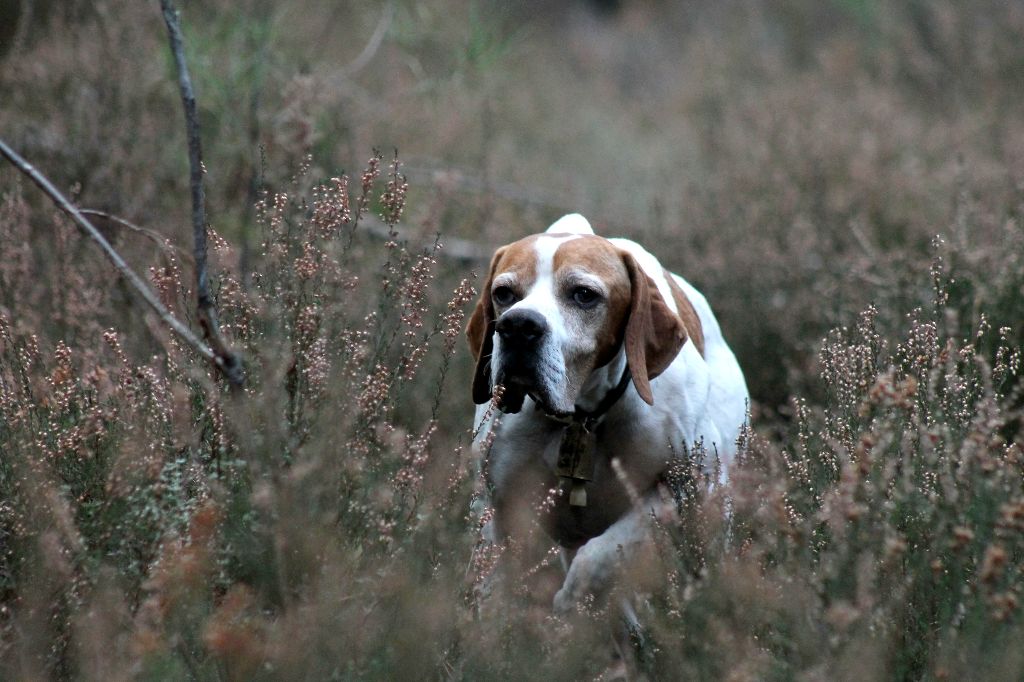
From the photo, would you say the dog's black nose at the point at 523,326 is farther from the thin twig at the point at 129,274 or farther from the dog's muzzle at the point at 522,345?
the thin twig at the point at 129,274

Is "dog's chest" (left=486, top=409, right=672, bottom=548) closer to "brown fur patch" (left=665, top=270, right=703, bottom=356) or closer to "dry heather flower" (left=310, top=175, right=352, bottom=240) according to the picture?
"brown fur patch" (left=665, top=270, right=703, bottom=356)

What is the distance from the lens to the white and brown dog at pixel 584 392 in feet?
11.2

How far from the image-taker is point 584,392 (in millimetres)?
3682

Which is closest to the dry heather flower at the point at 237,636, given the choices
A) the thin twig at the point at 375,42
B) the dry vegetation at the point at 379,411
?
the dry vegetation at the point at 379,411

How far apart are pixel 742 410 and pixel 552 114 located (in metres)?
7.62

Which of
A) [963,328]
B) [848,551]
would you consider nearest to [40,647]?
[848,551]

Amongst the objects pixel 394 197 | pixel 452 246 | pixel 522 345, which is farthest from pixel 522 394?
pixel 452 246

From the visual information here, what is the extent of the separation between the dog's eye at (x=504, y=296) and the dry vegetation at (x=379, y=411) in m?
0.23

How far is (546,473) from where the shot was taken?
12.0ft

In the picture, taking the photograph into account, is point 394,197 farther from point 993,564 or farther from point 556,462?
point 993,564

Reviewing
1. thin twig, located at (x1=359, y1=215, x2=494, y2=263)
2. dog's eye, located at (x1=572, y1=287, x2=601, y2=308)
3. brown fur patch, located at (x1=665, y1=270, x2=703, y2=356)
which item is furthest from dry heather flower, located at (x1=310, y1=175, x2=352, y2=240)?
thin twig, located at (x1=359, y1=215, x2=494, y2=263)

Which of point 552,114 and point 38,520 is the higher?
point 38,520

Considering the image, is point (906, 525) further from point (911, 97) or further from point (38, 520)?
point (911, 97)

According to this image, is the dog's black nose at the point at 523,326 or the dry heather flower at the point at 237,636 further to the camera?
the dog's black nose at the point at 523,326
